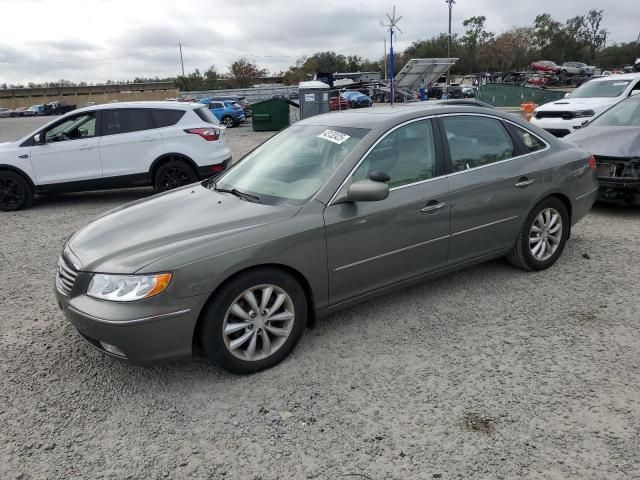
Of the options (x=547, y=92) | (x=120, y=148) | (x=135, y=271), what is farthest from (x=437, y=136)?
(x=547, y=92)

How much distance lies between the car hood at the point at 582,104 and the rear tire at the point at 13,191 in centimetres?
1095

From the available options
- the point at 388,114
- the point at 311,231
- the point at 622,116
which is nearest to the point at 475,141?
the point at 388,114

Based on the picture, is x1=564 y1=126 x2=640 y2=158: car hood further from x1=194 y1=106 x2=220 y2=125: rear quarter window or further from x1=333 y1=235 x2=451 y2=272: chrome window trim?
x1=194 y1=106 x2=220 y2=125: rear quarter window

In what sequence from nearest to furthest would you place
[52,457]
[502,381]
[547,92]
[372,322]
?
1. [52,457]
2. [502,381]
3. [372,322]
4. [547,92]

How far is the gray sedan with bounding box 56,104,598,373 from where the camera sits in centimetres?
282

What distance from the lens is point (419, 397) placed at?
2.85 m

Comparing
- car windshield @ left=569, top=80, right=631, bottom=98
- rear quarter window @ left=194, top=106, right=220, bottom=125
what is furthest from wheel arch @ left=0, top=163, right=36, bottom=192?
car windshield @ left=569, top=80, right=631, bottom=98

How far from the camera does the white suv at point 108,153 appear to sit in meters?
8.11

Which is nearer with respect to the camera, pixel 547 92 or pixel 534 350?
pixel 534 350

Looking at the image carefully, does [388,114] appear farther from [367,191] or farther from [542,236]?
[542,236]

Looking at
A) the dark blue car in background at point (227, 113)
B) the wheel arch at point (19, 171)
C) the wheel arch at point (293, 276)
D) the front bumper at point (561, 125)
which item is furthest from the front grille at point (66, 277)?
the dark blue car in background at point (227, 113)

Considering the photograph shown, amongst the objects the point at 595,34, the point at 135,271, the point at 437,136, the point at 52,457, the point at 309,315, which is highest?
the point at 595,34

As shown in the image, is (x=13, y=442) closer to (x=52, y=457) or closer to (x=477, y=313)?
(x=52, y=457)

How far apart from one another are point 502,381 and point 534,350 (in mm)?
472
